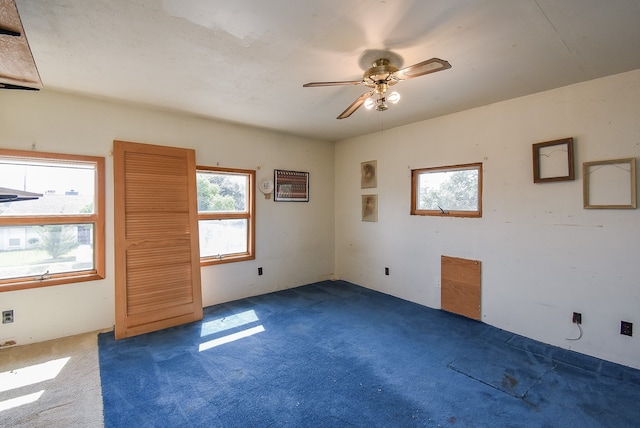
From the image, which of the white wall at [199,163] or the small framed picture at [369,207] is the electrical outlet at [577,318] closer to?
the small framed picture at [369,207]

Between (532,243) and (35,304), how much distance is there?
5161 millimetres

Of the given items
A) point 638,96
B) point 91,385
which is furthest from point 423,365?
point 638,96

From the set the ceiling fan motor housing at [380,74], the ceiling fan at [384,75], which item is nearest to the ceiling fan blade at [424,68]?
the ceiling fan at [384,75]

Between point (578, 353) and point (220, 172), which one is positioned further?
point (220, 172)

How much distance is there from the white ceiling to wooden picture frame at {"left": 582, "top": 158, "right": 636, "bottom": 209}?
0.80 metres

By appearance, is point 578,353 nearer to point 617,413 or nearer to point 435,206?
point 617,413

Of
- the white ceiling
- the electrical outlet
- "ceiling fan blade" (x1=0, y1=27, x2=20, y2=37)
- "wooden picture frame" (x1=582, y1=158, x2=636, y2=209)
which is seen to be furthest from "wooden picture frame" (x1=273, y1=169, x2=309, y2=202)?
the electrical outlet

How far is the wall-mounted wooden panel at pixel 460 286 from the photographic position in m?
3.48

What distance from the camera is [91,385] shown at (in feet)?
7.34

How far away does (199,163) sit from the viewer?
3840 millimetres

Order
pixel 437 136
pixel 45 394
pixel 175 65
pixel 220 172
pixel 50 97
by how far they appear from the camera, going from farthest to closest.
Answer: pixel 220 172, pixel 437 136, pixel 50 97, pixel 175 65, pixel 45 394

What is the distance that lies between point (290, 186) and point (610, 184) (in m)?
3.81

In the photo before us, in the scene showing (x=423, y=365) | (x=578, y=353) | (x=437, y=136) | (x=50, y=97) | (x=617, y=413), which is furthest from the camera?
(x=437, y=136)

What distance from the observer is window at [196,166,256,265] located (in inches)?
156
